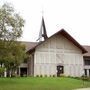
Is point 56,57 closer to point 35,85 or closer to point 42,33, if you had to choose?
point 42,33

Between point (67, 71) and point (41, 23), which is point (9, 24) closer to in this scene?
point (67, 71)

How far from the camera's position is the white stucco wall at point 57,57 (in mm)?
54094

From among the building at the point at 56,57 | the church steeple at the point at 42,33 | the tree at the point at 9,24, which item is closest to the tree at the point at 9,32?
the tree at the point at 9,24

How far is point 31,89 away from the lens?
1091 inches

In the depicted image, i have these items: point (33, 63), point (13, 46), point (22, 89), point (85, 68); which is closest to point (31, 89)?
point (22, 89)

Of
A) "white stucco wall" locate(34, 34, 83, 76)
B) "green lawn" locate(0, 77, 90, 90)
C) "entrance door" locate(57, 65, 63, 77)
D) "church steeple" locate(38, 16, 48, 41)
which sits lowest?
"green lawn" locate(0, 77, 90, 90)

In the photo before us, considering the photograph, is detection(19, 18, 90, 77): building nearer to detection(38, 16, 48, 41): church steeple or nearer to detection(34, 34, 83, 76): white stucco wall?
detection(34, 34, 83, 76): white stucco wall

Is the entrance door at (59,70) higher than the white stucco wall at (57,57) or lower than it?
lower

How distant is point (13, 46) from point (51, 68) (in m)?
21.4

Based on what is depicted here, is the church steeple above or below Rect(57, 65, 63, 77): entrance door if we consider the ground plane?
above

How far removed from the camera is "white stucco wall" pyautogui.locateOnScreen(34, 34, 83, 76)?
54094mm

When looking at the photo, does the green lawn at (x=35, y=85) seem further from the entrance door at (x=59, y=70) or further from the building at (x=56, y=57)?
the entrance door at (x=59, y=70)

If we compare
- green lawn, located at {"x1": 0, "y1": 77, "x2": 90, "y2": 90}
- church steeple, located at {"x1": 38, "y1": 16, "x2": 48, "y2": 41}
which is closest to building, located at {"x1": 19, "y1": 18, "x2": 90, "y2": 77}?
church steeple, located at {"x1": 38, "y1": 16, "x2": 48, "y2": 41}

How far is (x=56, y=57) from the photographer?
55500 mm
